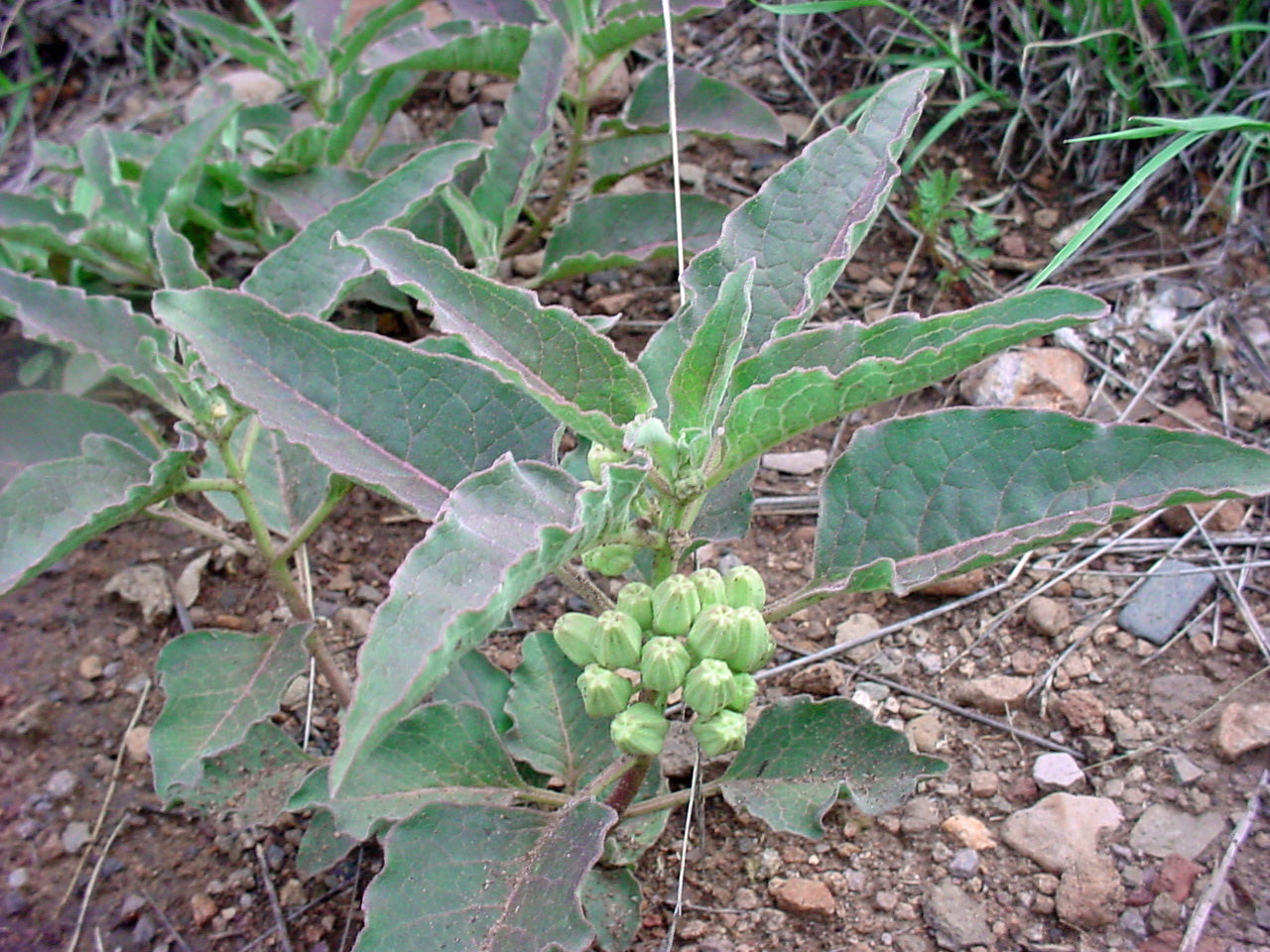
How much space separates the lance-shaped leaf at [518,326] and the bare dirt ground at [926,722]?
886mm

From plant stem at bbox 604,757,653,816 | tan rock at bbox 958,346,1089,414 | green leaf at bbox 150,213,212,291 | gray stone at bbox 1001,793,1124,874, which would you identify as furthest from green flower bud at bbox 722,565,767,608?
green leaf at bbox 150,213,212,291

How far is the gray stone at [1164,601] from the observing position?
87.0 inches

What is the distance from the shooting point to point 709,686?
1.51 meters

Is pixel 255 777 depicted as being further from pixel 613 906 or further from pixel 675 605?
pixel 675 605

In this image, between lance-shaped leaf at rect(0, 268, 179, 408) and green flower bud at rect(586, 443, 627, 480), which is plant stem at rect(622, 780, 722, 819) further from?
lance-shaped leaf at rect(0, 268, 179, 408)

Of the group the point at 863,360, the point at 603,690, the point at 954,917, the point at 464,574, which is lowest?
the point at 954,917

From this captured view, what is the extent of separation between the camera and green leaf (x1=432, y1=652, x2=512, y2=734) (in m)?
2.02

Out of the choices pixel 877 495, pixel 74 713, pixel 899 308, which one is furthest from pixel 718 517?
pixel 74 713

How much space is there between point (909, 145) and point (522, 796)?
7.13 ft

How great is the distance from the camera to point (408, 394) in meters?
1.71

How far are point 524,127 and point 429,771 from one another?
1.66 m

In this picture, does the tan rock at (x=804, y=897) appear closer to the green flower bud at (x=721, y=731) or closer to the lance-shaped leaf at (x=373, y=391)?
the green flower bud at (x=721, y=731)

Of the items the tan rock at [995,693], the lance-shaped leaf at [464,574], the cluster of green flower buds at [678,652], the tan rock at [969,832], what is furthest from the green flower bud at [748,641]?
the tan rock at [995,693]

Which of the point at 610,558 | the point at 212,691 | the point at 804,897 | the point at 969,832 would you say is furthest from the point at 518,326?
the point at 969,832
